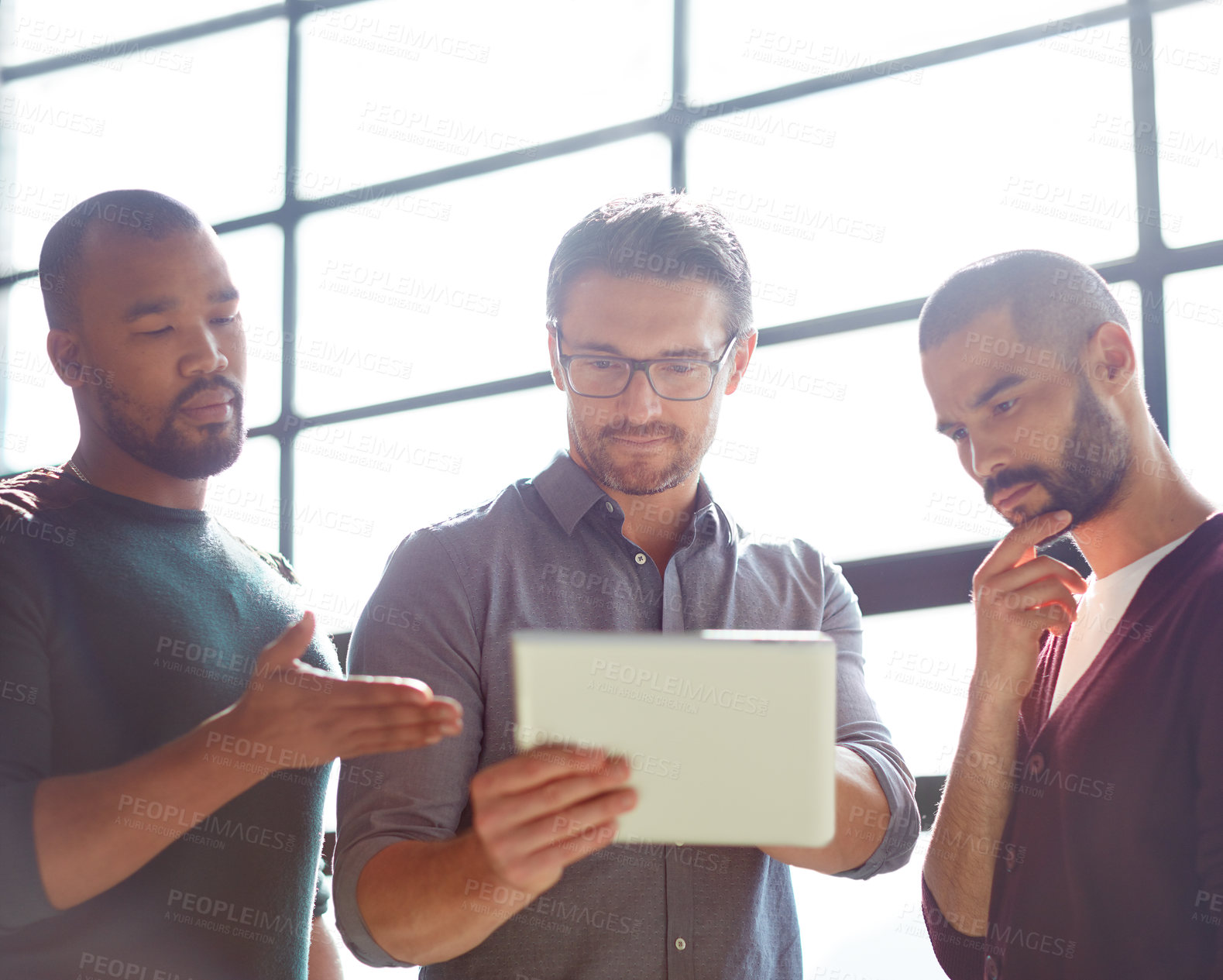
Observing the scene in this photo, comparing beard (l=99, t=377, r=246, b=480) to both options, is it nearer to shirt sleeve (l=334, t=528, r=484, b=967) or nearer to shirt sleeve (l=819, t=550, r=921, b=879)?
shirt sleeve (l=334, t=528, r=484, b=967)

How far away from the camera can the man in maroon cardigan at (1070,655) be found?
1273mm

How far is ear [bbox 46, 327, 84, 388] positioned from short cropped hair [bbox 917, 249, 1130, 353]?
4.30ft

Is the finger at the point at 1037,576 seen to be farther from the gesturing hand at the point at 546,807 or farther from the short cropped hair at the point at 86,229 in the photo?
the short cropped hair at the point at 86,229

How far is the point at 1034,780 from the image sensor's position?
56.7 inches

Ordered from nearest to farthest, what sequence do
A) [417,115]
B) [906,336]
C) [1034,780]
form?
[1034,780], [906,336], [417,115]

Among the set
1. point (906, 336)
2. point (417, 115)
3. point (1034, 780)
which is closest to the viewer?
point (1034, 780)

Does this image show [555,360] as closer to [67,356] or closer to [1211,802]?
[67,356]

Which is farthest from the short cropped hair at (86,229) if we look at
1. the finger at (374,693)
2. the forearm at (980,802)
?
the forearm at (980,802)

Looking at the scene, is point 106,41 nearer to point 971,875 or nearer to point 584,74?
point 584,74

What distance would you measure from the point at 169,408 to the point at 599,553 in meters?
0.71

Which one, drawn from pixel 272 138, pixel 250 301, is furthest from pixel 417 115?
pixel 250 301

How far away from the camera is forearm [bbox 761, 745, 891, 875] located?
1406mm

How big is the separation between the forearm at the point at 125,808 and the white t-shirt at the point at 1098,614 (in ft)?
3.54

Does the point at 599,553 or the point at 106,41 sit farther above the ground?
the point at 106,41
